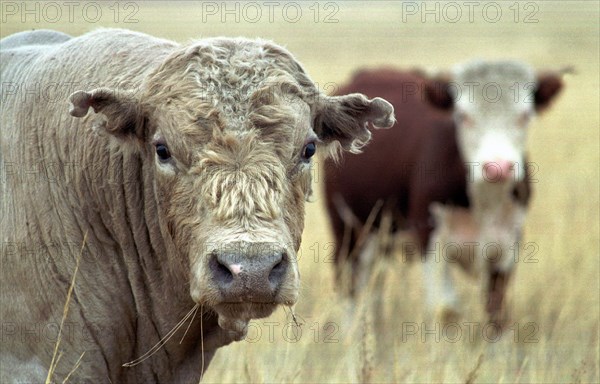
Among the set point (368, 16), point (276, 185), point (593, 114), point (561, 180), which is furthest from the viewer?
point (368, 16)

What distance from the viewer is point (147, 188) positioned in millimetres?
4555

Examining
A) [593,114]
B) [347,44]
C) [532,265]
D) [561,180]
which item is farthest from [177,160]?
[347,44]

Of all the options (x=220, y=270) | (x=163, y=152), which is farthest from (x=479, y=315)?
(x=220, y=270)

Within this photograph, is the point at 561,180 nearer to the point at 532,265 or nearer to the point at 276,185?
the point at 532,265

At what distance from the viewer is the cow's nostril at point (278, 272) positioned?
3.86 metres

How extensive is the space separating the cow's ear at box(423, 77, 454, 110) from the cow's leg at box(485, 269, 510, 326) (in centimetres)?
168

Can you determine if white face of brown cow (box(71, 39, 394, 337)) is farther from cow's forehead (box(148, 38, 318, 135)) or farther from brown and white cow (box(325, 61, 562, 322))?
brown and white cow (box(325, 61, 562, 322))

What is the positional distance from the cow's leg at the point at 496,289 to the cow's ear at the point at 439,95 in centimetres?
168

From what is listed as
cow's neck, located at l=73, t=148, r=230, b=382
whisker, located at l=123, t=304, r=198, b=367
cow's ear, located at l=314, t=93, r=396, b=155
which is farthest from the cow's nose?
cow's ear, located at l=314, t=93, r=396, b=155

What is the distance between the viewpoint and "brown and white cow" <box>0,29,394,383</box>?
4.07 metres

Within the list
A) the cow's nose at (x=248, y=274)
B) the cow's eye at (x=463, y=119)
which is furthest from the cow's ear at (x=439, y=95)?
the cow's nose at (x=248, y=274)

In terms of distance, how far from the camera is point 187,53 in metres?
4.38

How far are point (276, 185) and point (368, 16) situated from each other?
153ft

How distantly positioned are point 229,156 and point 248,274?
542mm
